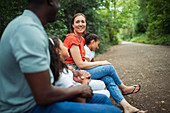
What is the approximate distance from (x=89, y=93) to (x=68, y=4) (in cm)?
670

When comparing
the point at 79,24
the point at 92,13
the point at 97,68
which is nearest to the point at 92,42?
the point at 79,24

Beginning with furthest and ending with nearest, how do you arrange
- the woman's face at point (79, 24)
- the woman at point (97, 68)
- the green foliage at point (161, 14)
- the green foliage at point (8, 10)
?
the green foliage at point (161, 14), the green foliage at point (8, 10), the woman's face at point (79, 24), the woman at point (97, 68)

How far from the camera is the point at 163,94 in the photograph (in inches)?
118

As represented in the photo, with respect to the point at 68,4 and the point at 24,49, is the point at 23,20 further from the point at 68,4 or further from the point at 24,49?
the point at 68,4

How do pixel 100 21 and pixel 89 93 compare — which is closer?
pixel 89 93

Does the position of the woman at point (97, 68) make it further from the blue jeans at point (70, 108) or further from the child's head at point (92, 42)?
the blue jeans at point (70, 108)

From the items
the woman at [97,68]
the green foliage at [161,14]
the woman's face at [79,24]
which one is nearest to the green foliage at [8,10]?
the woman's face at [79,24]

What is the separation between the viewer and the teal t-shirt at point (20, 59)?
2.50 ft

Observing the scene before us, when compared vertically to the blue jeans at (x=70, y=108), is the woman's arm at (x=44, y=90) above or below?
above

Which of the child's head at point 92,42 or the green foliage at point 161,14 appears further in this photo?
the green foliage at point 161,14

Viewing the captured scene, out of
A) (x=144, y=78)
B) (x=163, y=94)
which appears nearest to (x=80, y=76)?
(x=163, y=94)

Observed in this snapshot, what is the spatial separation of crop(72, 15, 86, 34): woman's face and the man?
151cm

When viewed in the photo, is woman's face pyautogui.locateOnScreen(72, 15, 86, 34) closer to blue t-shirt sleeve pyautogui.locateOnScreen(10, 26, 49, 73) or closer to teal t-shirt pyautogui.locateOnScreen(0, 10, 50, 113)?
teal t-shirt pyautogui.locateOnScreen(0, 10, 50, 113)

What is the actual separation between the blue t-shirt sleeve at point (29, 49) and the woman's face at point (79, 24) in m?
1.79
